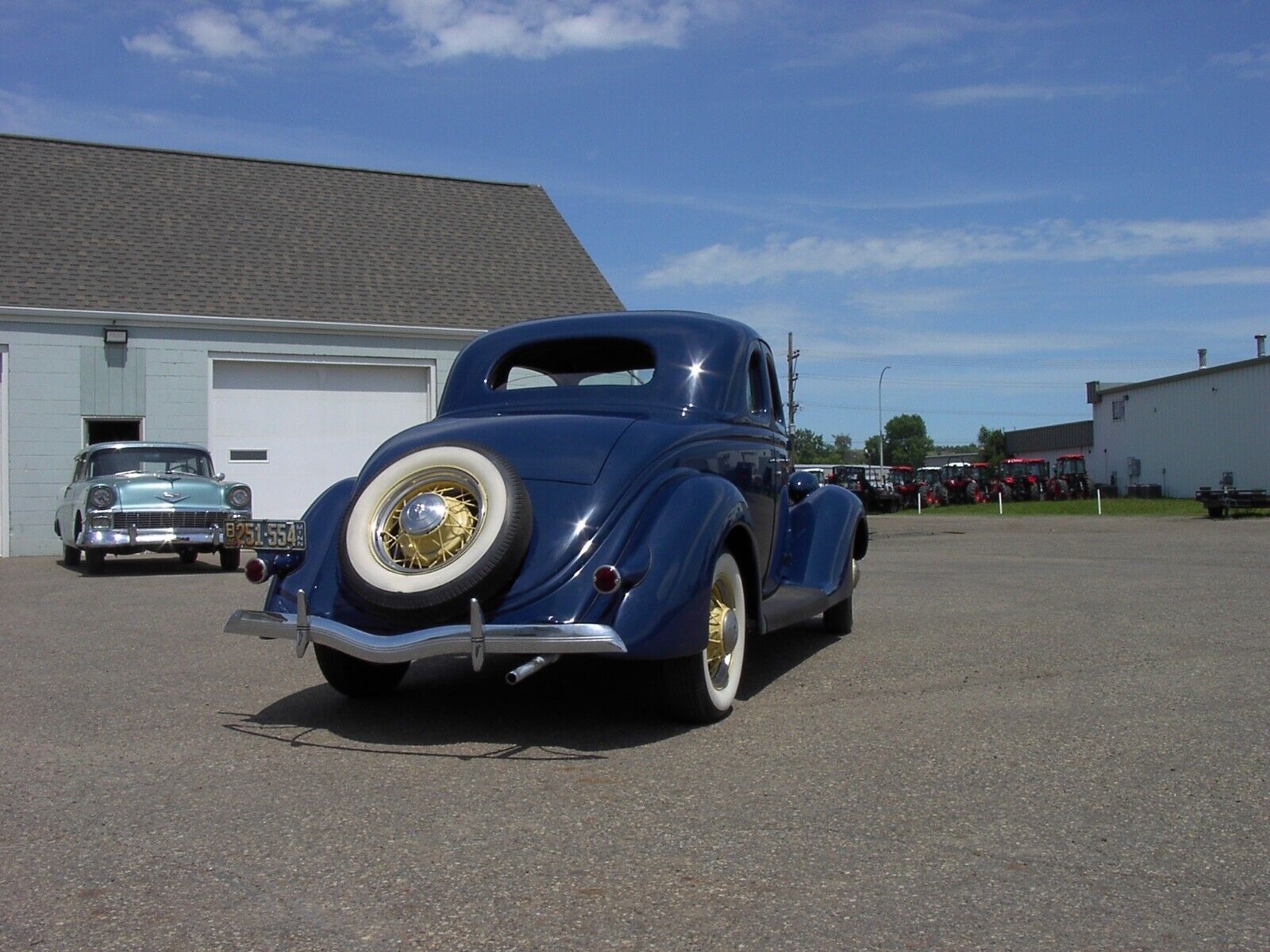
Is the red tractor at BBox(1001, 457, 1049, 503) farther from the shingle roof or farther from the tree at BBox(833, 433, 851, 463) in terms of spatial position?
the tree at BBox(833, 433, 851, 463)

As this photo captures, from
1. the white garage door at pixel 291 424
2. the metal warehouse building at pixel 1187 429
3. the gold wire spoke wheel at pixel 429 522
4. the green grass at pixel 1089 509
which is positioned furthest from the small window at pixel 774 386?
the metal warehouse building at pixel 1187 429

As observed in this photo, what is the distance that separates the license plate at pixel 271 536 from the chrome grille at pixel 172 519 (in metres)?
9.41

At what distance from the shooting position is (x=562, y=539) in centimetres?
486

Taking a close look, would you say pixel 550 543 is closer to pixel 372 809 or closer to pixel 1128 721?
pixel 372 809

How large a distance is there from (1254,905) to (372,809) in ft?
8.45

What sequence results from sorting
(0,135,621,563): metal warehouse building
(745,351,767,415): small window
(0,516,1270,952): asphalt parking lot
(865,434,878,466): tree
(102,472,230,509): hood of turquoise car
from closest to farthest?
(0,516,1270,952): asphalt parking lot < (745,351,767,415): small window < (102,472,230,509): hood of turquoise car < (0,135,621,563): metal warehouse building < (865,434,878,466): tree

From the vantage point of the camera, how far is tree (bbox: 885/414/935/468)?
13250 centimetres

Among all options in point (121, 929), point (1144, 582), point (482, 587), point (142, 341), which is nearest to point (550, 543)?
point (482, 587)

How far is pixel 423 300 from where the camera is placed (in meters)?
21.4

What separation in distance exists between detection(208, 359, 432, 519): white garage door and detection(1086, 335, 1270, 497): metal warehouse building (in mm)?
33749

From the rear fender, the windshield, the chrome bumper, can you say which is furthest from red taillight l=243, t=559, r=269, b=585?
the windshield

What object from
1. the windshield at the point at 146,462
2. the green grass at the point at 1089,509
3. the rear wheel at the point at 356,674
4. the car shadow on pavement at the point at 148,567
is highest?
the windshield at the point at 146,462

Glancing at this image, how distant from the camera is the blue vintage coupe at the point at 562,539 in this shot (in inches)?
184

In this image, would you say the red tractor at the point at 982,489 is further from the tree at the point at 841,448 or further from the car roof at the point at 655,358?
the tree at the point at 841,448
